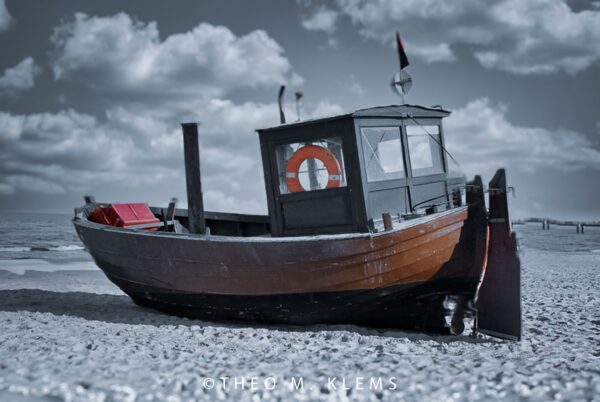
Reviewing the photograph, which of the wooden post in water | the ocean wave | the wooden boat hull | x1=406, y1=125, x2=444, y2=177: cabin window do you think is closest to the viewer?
the wooden boat hull

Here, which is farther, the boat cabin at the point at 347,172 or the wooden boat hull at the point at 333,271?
the boat cabin at the point at 347,172

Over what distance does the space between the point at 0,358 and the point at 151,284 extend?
10.8 ft

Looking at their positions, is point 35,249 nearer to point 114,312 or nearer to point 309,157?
point 114,312

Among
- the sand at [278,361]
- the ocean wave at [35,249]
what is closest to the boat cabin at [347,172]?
the sand at [278,361]

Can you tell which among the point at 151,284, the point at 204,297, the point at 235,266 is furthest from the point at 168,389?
the point at 151,284

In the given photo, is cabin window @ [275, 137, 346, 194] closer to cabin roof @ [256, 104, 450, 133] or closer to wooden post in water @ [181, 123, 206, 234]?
cabin roof @ [256, 104, 450, 133]

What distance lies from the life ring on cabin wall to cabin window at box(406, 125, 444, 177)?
1.37 m

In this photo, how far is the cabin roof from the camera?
6.77 meters

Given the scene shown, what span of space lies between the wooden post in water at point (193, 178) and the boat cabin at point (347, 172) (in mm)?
1281

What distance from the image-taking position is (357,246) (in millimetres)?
6301

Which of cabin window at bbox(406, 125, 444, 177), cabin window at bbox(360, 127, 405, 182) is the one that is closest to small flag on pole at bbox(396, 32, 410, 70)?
cabin window at bbox(406, 125, 444, 177)

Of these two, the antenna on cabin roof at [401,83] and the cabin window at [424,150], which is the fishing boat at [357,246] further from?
the antenna on cabin roof at [401,83]

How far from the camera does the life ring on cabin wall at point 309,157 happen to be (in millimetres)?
6863

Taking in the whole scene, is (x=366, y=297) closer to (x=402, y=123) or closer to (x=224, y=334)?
(x=224, y=334)
